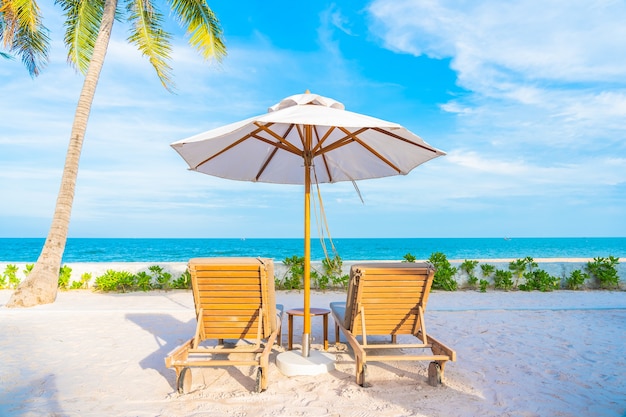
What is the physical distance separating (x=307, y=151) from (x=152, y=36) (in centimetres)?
684

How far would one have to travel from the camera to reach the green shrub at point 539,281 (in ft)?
27.3

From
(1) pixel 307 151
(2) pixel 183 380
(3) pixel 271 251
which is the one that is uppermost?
(1) pixel 307 151

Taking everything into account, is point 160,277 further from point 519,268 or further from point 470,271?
point 519,268

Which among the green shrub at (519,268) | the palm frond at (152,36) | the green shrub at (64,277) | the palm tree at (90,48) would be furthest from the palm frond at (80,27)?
the green shrub at (519,268)

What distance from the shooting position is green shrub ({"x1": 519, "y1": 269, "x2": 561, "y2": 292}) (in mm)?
8328

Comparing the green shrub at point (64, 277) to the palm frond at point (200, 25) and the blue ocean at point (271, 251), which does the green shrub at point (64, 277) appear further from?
the blue ocean at point (271, 251)

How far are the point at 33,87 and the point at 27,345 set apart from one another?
8.24 metres

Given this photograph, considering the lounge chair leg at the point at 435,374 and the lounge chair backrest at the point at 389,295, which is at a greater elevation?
the lounge chair backrest at the point at 389,295

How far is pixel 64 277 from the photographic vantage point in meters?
8.27

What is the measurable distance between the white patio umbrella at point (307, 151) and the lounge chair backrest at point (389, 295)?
1.72 feet

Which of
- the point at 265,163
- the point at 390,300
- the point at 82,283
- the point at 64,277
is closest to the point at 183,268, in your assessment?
→ the point at 82,283

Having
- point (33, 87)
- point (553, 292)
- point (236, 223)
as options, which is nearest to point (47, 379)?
point (553, 292)

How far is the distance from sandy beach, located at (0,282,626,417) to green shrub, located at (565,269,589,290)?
2.73 meters

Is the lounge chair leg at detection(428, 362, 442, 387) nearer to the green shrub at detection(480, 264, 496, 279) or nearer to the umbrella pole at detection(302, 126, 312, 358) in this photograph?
the umbrella pole at detection(302, 126, 312, 358)
